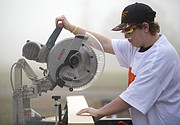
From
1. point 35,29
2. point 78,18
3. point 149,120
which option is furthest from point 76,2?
point 149,120

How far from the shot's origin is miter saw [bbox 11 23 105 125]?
1467 mm

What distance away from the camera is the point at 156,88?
143 centimetres

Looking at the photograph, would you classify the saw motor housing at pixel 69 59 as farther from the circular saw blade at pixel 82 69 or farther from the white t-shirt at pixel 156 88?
the white t-shirt at pixel 156 88

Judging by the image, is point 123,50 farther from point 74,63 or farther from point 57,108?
point 57,108

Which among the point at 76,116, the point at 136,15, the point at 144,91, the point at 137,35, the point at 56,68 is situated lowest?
the point at 76,116

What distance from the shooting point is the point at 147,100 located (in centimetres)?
143

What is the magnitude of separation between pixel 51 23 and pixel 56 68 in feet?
2.60

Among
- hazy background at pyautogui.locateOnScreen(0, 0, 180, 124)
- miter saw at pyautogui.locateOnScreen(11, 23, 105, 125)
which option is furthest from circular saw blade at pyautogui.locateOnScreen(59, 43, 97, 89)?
hazy background at pyautogui.locateOnScreen(0, 0, 180, 124)

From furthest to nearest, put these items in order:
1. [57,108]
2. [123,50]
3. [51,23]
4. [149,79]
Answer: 1. [51,23]
2. [123,50]
3. [57,108]
4. [149,79]

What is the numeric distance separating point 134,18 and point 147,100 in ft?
1.39

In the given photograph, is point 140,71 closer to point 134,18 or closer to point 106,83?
point 134,18

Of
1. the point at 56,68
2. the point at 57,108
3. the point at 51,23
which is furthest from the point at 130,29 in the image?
the point at 51,23

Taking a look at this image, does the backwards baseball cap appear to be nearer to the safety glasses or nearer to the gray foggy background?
the safety glasses

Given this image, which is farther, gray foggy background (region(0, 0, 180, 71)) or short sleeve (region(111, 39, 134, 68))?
gray foggy background (region(0, 0, 180, 71))
